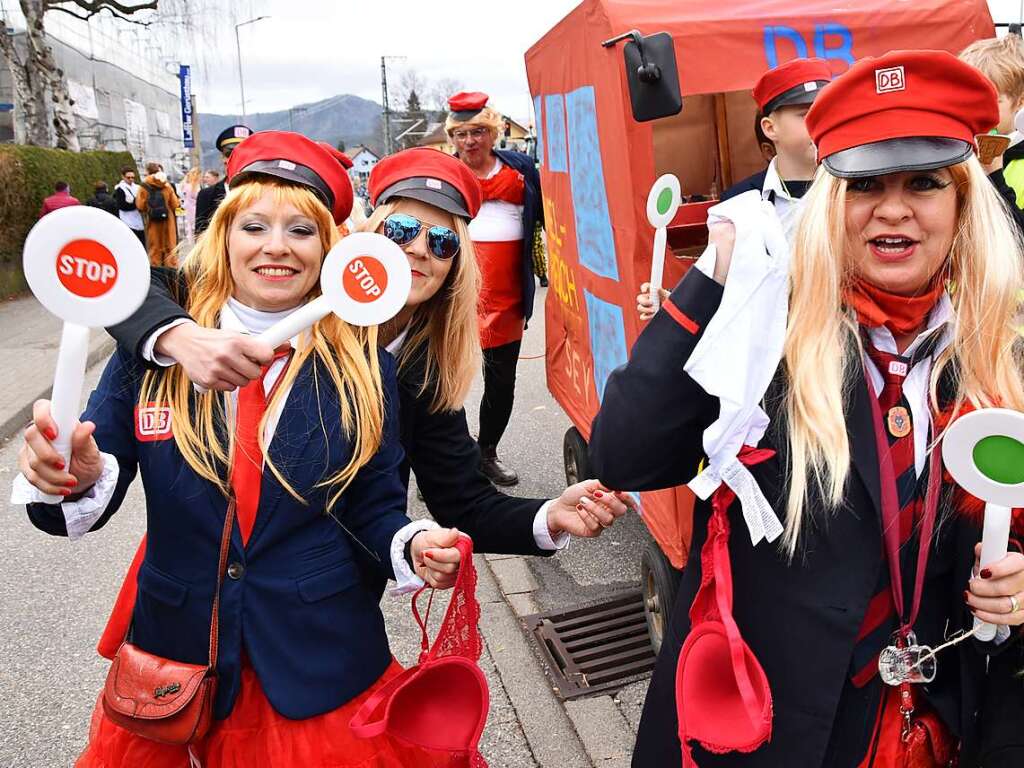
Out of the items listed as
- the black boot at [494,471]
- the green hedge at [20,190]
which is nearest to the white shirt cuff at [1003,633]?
the black boot at [494,471]

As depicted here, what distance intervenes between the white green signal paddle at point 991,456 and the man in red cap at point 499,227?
12.0 ft

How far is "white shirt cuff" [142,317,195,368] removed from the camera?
1591 mm

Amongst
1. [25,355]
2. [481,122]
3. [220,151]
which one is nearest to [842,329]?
[481,122]

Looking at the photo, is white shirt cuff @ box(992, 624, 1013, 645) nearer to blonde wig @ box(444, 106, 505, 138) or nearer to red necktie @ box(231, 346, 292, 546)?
red necktie @ box(231, 346, 292, 546)

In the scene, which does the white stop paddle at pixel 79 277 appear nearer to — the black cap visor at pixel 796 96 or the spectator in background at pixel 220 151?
the black cap visor at pixel 796 96

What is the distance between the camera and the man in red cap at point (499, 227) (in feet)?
15.8

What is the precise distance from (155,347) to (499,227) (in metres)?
3.40

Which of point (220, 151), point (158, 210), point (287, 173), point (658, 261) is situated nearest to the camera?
point (287, 173)

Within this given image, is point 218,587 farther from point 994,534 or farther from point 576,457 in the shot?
point 576,457

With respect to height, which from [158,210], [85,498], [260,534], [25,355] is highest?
[158,210]

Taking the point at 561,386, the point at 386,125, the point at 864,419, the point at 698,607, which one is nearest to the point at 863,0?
the point at 561,386

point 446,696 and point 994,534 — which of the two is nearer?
point 994,534

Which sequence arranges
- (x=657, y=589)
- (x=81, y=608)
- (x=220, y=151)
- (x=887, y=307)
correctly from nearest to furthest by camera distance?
(x=887, y=307), (x=657, y=589), (x=81, y=608), (x=220, y=151)

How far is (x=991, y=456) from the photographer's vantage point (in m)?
1.20
